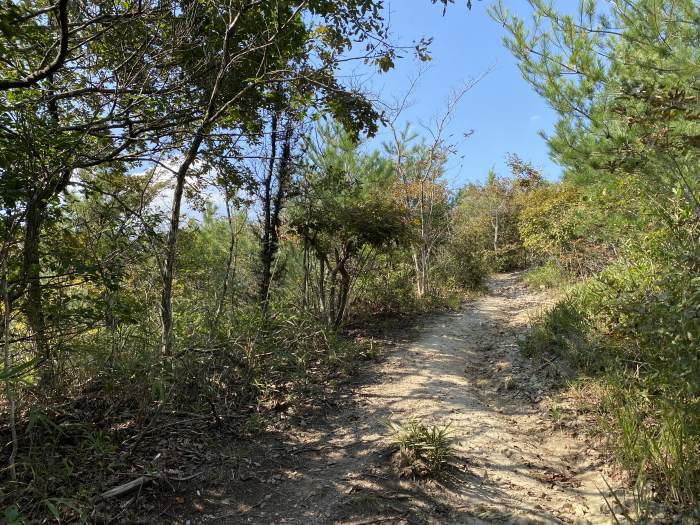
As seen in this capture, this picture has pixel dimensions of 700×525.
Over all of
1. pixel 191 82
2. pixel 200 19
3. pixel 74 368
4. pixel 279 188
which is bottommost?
pixel 74 368

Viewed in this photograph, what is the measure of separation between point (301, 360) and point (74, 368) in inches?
81.2

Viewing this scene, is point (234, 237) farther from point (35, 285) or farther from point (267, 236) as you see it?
point (35, 285)

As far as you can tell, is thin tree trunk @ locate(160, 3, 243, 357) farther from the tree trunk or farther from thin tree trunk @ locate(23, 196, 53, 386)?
thin tree trunk @ locate(23, 196, 53, 386)

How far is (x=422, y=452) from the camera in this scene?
2809 mm

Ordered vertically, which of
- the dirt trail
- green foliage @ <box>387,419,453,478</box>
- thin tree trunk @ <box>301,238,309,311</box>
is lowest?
the dirt trail

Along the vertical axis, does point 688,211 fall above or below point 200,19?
below

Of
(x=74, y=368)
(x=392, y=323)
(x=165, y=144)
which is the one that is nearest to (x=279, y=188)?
(x=165, y=144)

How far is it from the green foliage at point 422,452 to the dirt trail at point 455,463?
8 cm

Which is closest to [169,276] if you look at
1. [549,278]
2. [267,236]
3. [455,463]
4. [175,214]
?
[175,214]

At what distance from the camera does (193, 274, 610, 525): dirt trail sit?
241cm

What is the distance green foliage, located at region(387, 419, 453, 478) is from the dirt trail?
0.08 metres

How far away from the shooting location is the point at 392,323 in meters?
7.15

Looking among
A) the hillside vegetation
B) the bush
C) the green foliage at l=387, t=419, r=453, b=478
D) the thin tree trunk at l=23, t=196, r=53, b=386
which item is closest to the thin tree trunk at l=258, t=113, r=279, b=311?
the hillside vegetation

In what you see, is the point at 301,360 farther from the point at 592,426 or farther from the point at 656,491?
the point at 656,491
